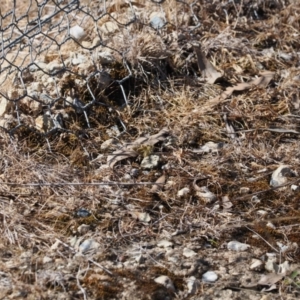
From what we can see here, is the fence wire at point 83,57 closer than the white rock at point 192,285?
No

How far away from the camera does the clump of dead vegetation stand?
7.14ft

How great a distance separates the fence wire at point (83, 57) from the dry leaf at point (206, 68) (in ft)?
0.16

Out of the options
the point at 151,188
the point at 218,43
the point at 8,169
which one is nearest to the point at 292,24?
the point at 218,43

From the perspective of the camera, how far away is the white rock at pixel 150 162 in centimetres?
257

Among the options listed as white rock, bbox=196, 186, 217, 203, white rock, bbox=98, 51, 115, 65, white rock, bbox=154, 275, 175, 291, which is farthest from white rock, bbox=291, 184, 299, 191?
white rock, bbox=98, 51, 115, 65

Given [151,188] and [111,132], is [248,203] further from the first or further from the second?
[111,132]

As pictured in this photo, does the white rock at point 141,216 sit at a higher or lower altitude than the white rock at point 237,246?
higher

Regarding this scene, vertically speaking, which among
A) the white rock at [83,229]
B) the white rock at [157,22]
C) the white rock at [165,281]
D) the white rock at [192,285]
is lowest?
the white rock at [192,285]

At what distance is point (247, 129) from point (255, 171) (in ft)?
0.76

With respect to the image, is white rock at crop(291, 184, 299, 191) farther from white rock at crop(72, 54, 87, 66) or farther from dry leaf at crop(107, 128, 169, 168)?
white rock at crop(72, 54, 87, 66)

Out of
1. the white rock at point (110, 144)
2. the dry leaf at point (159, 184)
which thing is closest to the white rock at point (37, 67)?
the white rock at point (110, 144)

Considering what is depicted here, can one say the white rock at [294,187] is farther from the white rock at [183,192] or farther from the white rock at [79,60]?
the white rock at [79,60]

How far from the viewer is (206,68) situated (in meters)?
2.96

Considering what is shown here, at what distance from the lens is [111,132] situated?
273 centimetres
